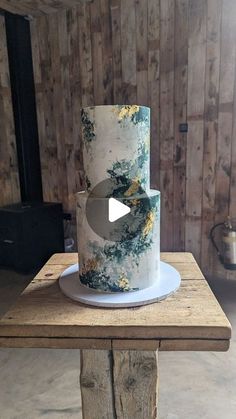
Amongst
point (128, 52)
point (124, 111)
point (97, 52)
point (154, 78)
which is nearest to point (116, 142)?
point (124, 111)

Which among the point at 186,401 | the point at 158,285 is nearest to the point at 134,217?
the point at 158,285

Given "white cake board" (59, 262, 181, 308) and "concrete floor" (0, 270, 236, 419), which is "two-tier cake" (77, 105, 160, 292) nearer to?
"white cake board" (59, 262, 181, 308)

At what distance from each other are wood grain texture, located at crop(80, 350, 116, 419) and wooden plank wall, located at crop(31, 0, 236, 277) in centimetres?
195

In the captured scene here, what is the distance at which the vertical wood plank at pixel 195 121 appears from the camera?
89.0 inches

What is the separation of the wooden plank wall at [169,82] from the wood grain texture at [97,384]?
6.39 feet

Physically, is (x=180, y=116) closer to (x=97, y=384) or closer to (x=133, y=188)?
(x=133, y=188)

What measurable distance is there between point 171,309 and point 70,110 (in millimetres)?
2495

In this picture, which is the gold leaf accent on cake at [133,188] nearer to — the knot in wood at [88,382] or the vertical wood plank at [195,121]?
the knot in wood at [88,382]

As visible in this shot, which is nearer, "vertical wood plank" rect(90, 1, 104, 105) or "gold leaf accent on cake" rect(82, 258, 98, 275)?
"gold leaf accent on cake" rect(82, 258, 98, 275)

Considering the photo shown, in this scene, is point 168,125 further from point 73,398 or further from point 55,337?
point 55,337

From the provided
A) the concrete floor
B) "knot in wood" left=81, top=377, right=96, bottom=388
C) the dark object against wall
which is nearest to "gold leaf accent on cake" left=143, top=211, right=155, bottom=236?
"knot in wood" left=81, top=377, right=96, bottom=388

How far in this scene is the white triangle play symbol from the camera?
75 centimetres
